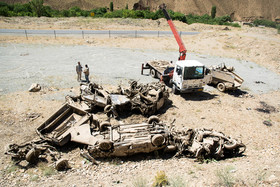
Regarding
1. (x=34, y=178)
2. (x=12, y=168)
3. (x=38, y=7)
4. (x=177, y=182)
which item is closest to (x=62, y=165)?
(x=34, y=178)

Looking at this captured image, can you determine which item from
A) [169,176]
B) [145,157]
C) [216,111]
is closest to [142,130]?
[145,157]

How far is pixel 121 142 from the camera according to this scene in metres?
7.53

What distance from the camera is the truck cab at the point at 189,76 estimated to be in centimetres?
1276

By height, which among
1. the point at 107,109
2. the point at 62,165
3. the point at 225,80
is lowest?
the point at 62,165

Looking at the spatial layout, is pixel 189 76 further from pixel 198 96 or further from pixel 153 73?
pixel 153 73

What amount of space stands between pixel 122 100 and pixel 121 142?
3.73m

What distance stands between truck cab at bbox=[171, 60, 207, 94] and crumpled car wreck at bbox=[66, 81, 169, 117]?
5.57 ft

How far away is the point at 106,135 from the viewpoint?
8094 mm

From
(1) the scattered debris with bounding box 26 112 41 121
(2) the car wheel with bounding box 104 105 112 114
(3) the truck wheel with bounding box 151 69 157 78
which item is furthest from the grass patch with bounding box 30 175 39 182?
(3) the truck wheel with bounding box 151 69 157 78

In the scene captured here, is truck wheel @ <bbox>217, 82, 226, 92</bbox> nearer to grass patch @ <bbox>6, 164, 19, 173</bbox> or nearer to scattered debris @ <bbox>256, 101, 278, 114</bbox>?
scattered debris @ <bbox>256, 101, 278, 114</bbox>

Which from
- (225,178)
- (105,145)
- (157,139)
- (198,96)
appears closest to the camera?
(225,178)

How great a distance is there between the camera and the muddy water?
15430 millimetres

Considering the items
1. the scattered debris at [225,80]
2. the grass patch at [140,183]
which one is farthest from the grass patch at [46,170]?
the scattered debris at [225,80]

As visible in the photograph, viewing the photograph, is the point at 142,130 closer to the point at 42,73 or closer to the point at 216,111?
the point at 216,111
